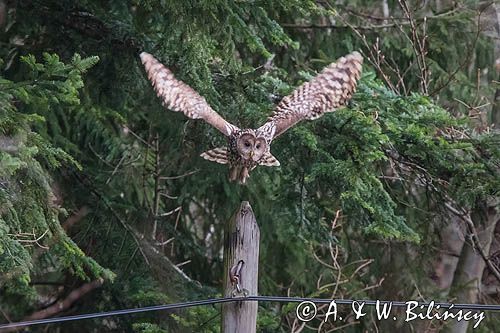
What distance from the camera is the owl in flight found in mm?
3937

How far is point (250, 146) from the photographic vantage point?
3.89m

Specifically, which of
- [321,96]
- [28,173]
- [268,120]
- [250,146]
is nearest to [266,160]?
[250,146]

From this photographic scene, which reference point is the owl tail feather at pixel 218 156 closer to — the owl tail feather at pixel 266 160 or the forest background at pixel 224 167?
the owl tail feather at pixel 266 160

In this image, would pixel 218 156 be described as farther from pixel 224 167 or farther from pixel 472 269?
pixel 472 269

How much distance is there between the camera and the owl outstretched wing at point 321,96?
4270 millimetres

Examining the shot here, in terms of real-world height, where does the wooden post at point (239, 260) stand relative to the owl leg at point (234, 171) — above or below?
below

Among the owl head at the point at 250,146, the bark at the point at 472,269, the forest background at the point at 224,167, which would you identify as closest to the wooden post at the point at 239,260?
the owl head at the point at 250,146

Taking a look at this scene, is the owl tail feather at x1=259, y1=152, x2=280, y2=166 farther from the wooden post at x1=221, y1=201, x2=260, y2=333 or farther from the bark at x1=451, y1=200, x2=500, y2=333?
the bark at x1=451, y1=200, x2=500, y2=333

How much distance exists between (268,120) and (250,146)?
47 centimetres

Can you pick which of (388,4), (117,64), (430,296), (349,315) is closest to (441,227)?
(430,296)

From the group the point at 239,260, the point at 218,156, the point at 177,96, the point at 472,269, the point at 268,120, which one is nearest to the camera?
the point at 239,260

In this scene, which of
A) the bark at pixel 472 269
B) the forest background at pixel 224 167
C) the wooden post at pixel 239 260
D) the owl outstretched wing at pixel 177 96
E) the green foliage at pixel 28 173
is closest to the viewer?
the wooden post at pixel 239 260

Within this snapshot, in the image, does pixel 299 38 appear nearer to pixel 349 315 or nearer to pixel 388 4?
pixel 388 4

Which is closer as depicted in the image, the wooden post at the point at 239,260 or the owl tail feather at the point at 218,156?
the wooden post at the point at 239,260
